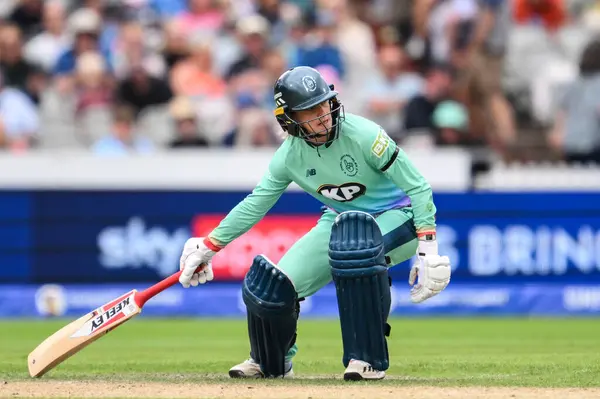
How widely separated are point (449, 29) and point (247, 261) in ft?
16.3

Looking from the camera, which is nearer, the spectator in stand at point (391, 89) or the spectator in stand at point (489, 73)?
the spectator in stand at point (391, 89)

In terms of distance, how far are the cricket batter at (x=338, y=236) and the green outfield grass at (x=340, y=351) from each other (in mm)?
303

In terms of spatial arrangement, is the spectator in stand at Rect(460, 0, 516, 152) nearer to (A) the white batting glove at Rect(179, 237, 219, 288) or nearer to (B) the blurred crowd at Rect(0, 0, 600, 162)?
(B) the blurred crowd at Rect(0, 0, 600, 162)

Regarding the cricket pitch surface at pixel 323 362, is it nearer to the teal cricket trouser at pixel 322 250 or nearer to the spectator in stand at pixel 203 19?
the teal cricket trouser at pixel 322 250

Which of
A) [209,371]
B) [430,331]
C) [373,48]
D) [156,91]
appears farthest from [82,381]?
[373,48]

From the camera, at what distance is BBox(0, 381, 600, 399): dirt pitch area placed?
6.62 metres

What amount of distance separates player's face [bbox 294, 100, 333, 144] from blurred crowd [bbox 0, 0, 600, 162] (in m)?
6.95

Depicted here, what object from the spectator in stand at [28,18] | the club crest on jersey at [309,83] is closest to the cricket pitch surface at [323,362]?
the club crest on jersey at [309,83]

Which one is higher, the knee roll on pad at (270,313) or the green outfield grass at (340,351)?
the knee roll on pad at (270,313)

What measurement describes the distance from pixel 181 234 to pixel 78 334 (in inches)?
230

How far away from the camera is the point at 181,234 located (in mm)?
13898

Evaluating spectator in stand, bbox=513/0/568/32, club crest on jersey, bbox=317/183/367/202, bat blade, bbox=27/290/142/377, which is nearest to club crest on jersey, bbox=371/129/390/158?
club crest on jersey, bbox=317/183/367/202

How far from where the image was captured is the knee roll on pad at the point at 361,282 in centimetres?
735

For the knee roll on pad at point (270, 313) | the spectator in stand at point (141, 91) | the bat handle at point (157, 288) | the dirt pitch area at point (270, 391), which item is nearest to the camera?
the dirt pitch area at point (270, 391)
